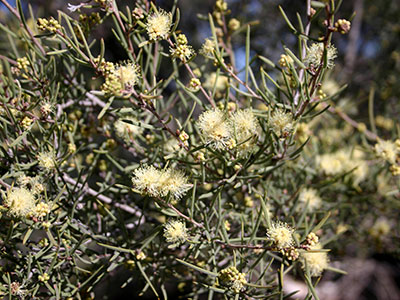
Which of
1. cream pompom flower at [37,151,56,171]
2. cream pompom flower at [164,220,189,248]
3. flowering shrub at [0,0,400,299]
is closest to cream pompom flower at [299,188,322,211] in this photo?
flowering shrub at [0,0,400,299]

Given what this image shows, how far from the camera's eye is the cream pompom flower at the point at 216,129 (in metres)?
0.65

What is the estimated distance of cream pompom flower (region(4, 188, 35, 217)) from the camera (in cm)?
65

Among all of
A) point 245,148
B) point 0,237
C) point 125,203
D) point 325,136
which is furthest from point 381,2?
point 0,237

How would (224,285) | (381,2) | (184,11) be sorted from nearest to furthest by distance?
(224,285) < (381,2) < (184,11)

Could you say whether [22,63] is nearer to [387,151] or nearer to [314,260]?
[314,260]

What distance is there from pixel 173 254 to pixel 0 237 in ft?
1.29

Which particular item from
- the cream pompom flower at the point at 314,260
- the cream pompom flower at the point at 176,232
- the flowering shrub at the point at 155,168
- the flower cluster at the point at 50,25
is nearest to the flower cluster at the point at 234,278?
the flowering shrub at the point at 155,168

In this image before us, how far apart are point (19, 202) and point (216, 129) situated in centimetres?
41

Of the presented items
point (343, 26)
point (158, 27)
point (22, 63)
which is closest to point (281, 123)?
point (343, 26)

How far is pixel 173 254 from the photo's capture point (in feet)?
2.82

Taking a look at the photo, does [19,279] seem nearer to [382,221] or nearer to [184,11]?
[382,221]

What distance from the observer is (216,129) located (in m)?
0.65

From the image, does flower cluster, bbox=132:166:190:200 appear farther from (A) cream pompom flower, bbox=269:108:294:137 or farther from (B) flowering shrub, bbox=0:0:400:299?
(A) cream pompom flower, bbox=269:108:294:137

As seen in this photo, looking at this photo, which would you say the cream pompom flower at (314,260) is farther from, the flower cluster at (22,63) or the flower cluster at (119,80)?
the flower cluster at (22,63)
